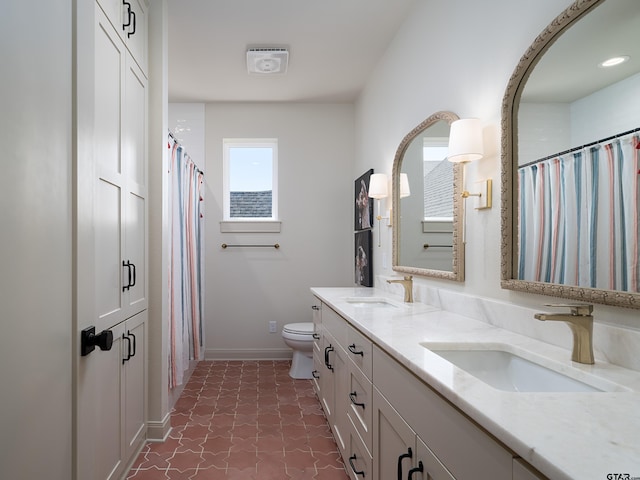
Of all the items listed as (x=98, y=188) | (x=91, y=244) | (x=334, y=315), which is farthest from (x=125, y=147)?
(x=334, y=315)

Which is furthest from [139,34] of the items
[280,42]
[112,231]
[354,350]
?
[354,350]

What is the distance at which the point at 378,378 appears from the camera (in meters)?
1.33

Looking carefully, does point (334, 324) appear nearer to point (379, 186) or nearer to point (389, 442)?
point (389, 442)

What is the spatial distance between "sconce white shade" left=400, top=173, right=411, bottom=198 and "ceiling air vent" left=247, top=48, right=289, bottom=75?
1.31 meters

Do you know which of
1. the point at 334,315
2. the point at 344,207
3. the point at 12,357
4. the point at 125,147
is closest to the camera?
the point at 12,357

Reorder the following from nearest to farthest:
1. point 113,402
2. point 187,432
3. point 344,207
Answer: point 113,402, point 187,432, point 344,207

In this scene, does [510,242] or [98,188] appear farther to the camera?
[98,188]

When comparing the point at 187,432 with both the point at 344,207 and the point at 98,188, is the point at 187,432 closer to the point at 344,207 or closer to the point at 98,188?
the point at 98,188

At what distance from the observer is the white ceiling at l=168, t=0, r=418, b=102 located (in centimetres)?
237

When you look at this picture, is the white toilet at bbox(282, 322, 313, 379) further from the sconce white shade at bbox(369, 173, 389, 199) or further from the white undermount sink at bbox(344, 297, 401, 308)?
the sconce white shade at bbox(369, 173, 389, 199)

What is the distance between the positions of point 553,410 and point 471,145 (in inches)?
44.9

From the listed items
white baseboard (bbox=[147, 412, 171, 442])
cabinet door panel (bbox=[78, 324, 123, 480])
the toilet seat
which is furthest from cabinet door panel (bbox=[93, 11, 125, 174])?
the toilet seat

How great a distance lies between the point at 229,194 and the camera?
405cm

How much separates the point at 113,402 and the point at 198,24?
2.33 meters
